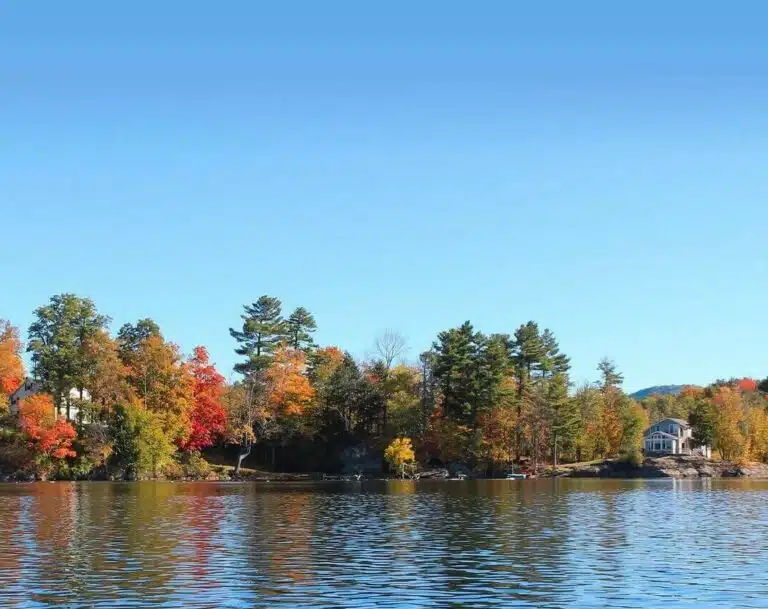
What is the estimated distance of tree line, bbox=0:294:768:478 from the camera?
104875 mm

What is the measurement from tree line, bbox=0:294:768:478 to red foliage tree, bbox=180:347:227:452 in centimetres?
19

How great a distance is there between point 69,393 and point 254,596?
3646 inches

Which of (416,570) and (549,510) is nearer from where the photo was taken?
(416,570)

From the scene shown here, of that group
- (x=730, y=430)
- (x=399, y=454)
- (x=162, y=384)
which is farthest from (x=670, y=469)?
(x=162, y=384)

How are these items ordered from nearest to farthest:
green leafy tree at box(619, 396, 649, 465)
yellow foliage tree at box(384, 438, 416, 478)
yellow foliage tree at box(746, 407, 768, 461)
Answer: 1. yellow foliage tree at box(384, 438, 416, 478)
2. green leafy tree at box(619, 396, 649, 465)
3. yellow foliage tree at box(746, 407, 768, 461)

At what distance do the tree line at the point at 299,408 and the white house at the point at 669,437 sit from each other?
45.9 feet

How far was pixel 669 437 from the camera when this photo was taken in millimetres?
157625

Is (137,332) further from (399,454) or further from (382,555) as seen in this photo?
(382,555)

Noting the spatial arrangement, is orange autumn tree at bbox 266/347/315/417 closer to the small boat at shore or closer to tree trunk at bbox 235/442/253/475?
tree trunk at bbox 235/442/253/475

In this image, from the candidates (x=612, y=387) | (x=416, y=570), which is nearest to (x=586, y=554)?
(x=416, y=570)

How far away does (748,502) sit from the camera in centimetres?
6412

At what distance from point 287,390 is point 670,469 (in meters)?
54.4

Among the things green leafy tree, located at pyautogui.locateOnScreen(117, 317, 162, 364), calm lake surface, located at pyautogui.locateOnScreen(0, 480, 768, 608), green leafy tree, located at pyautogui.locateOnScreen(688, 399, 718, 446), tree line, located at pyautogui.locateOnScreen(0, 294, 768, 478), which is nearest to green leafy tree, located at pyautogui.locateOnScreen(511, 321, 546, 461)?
tree line, located at pyautogui.locateOnScreen(0, 294, 768, 478)

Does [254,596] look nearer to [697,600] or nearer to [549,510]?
[697,600]
